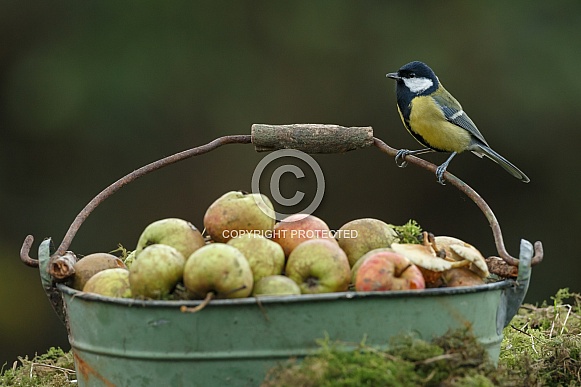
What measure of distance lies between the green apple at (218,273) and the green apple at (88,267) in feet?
1.40

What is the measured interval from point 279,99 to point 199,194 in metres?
0.73

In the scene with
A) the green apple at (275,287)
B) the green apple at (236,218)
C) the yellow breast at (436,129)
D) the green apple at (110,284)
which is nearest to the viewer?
the green apple at (275,287)

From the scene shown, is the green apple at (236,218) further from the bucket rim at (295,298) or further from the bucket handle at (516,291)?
the bucket handle at (516,291)

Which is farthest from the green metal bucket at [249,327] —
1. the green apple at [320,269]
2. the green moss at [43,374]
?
the green moss at [43,374]

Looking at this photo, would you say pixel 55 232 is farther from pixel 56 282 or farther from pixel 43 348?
pixel 56 282

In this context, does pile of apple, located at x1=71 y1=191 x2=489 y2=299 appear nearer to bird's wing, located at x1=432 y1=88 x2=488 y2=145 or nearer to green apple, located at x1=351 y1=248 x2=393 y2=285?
green apple, located at x1=351 y1=248 x2=393 y2=285

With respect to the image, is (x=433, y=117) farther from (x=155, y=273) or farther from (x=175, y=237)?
(x=155, y=273)

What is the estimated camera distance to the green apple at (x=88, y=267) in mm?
2152

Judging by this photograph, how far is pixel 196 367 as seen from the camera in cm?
182

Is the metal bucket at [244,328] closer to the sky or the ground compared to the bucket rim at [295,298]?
closer to the ground

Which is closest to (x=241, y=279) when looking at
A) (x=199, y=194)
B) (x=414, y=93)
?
(x=414, y=93)

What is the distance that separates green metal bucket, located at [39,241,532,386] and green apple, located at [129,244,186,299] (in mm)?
46

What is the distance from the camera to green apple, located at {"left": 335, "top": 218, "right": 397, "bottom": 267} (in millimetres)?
2145

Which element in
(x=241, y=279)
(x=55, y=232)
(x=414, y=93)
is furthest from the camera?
(x=55, y=232)
